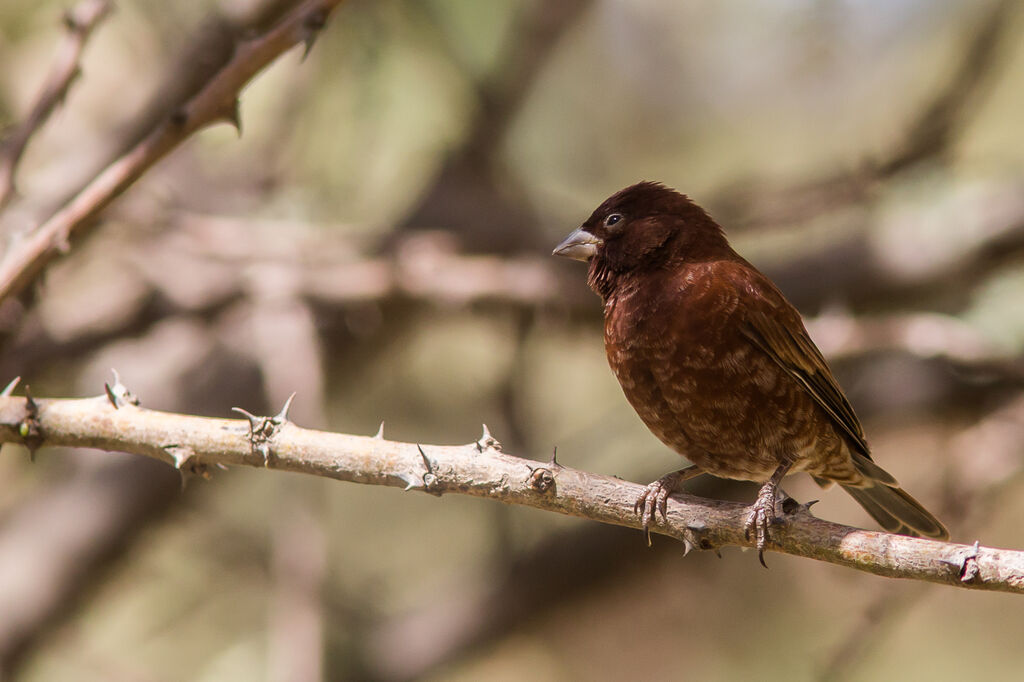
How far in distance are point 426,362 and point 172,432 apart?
4.31 meters

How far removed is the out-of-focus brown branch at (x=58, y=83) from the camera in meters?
3.22

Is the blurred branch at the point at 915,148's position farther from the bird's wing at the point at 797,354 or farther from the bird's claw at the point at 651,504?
the bird's claw at the point at 651,504

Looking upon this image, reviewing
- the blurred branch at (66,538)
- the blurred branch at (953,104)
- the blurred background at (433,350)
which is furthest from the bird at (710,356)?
the blurred branch at (66,538)

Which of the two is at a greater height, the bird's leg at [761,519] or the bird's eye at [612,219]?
the bird's eye at [612,219]

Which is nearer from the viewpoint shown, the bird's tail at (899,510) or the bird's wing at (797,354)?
the bird's wing at (797,354)

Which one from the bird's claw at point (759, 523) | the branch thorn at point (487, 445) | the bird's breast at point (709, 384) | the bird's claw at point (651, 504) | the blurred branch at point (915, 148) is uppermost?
the blurred branch at point (915, 148)

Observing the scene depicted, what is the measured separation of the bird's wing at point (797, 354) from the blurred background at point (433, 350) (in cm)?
113

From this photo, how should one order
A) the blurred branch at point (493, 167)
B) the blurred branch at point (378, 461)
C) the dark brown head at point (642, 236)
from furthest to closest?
the blurred branch at point (493, 167) < the dark brown head at point (642, 236) < the blurred branch at point (378, 461)

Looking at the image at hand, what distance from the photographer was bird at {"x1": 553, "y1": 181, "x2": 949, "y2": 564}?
11.2 feet

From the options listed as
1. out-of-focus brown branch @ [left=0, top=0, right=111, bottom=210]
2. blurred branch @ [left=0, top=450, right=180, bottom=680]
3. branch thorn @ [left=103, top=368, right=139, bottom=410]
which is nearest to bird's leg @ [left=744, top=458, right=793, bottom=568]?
branch thorn @ [left=103, top=368, right=139, bottom=410]

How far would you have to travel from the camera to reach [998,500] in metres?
5.80

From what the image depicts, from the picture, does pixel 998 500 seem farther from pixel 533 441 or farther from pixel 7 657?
pixel 7 657

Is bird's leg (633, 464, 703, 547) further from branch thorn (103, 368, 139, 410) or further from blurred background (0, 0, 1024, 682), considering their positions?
blurred background (0, 0, 1024, 682)

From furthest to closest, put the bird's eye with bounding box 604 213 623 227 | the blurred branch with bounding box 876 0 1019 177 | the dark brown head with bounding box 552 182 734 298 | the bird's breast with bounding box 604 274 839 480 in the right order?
the blurred branch with bounding box 876 0 1019 177 → the bird's eye with bounding box 604 213 623 227 → the dark brown head with bounding box 552 182 734 298 → the bird's breast with bounding box 604 274 839 480
